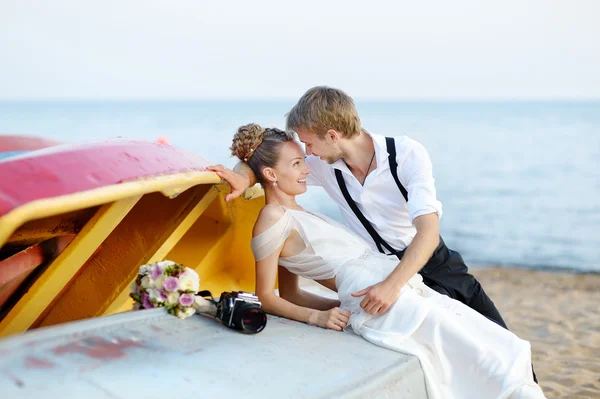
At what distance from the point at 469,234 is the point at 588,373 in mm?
8840

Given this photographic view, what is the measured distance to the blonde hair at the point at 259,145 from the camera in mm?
3010

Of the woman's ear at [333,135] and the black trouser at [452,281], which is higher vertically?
the woman's ear at [333,135]

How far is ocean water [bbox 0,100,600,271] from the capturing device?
12312 mm

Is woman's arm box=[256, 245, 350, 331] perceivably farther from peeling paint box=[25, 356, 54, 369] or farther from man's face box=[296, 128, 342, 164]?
peeling paint box=[25, 356, 54, 369]

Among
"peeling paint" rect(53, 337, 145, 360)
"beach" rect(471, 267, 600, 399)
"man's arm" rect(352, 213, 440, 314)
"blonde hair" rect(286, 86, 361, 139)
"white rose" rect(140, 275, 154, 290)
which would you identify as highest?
"blonde hair" rect(286, 86, 361, 139)

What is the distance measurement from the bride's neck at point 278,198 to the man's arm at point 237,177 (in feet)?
0.29

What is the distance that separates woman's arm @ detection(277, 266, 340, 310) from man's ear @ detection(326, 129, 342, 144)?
62 centimetres

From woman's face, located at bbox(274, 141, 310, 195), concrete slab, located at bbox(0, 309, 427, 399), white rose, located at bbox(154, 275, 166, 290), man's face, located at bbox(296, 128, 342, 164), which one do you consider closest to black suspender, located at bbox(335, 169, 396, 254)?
man's face, located at bbox(296, 128, 342, 164)

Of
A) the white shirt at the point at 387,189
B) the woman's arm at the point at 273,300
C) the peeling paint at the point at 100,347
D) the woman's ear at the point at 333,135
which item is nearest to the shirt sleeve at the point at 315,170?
the white shirt at the point at 387,189

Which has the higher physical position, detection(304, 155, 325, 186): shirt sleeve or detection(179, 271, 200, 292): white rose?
detection(304, 155, 325, 186): shirt sleeve

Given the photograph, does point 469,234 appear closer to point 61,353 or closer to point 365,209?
point 365,209

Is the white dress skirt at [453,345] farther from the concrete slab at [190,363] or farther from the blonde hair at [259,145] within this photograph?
the blonde hair at [259,145]

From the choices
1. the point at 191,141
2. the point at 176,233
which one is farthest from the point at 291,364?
the point at 191,141

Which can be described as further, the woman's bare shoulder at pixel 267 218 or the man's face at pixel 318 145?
the man's face at pixel 318 145
